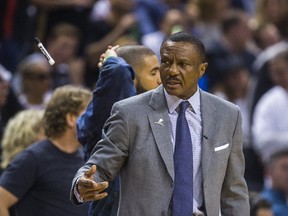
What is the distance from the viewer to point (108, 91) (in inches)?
228

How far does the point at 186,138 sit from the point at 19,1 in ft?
20.2

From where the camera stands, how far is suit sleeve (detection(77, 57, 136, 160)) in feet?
18.9

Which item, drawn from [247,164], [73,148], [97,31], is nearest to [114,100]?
[73,148]

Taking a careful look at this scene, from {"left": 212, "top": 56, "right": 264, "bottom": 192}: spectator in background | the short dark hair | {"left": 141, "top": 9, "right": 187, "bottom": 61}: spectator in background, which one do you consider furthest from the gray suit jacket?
{"left": 141, "top": 9, "right": 187, "bottom": 61}: spectator in background

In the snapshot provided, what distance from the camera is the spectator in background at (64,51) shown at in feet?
35.8

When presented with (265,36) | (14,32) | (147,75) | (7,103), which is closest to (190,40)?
(147,75)

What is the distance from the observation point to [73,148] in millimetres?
7062

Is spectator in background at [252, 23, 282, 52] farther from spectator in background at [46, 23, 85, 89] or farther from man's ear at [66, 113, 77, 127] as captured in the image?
man's ear at [66, 113, 77, 127]

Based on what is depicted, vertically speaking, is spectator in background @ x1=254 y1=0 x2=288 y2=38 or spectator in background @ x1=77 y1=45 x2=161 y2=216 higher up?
spectator in background @ x1=77 y1=45 x2=161 y2=216

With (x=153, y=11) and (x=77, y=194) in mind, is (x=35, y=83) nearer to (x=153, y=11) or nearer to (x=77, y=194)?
(x=153, y=11)

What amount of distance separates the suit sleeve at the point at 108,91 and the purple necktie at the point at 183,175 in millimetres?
691

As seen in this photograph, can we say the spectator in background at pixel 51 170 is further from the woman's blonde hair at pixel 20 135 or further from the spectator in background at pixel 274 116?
the spectator in background at pixel 274 116

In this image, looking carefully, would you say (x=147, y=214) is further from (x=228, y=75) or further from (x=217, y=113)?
(x=228, y=75)

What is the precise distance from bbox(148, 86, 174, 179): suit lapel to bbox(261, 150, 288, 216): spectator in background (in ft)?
14.4
